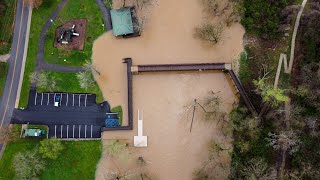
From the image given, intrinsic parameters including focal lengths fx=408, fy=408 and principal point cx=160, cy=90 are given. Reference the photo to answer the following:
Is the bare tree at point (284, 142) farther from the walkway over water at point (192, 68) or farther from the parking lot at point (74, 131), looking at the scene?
the parking lot at point (74, 131)

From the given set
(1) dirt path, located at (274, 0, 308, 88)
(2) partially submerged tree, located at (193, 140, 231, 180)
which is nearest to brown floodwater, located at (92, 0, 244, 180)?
(2) partially submerged tree, located at (193, 140, 231, 180)

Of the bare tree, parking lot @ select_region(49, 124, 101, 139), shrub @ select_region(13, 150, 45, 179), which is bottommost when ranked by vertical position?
shrub @ select_region(13, 150, 45, 179)

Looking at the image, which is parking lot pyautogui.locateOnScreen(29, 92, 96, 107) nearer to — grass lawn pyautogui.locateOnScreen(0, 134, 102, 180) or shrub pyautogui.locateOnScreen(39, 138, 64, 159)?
grass lawn pyautogui.locateOnScreen(0, 134, 102, 180)

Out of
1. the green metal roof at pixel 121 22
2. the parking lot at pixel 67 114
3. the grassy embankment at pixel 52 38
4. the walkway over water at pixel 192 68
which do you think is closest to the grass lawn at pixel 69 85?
the grassy embankment at pixel 52 38

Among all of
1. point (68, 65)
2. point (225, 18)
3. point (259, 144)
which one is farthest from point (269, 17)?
point (68, 65)

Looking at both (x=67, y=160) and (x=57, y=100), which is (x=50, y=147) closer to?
(x=67, y=160)

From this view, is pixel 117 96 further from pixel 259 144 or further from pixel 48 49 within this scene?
pixel 259 144
